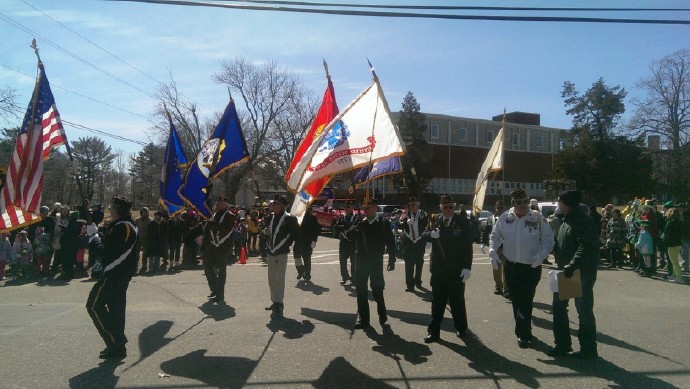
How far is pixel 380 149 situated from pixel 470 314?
3079 millimetres

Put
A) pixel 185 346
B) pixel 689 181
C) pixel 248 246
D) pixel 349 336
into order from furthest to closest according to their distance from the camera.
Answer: pixel 689 181 < pixel 248 246 < pixel 349 336 < pixel 185 346

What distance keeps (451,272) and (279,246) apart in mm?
3093

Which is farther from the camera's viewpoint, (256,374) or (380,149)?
(380,149)

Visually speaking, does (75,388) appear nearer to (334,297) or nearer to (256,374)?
(256,374)

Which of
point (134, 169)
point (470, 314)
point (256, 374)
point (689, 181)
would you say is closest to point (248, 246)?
point (470, 314)

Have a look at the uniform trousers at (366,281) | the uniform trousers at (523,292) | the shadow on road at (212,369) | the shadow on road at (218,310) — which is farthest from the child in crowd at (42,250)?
the uniform trousers at (523,292)

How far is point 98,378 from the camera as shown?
18.3 ft

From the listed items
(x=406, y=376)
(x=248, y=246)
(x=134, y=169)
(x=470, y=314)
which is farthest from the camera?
(x=134, y=169)

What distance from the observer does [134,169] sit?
101 m

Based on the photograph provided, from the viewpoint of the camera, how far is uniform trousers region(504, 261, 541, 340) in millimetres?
6781

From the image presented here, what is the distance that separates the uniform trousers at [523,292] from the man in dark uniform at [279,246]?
3.68 m

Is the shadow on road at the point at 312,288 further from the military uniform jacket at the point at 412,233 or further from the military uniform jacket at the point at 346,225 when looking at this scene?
the military uniform jacket at the point at 412,233

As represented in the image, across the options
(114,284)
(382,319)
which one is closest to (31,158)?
(114,284)

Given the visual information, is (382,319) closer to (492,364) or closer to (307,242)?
(492,364)
